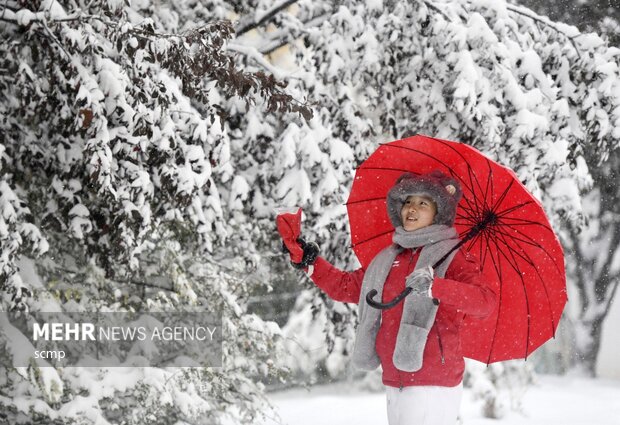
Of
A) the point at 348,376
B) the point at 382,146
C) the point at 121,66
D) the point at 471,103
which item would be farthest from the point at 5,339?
the point at 348,376

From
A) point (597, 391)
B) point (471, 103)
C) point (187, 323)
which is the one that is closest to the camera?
point (471, 103)

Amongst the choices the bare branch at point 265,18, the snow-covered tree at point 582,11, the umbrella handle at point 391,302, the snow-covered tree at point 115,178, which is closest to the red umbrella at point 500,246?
the umbrella handle at point 391,302

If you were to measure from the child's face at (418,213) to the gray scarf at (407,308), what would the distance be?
0.05m

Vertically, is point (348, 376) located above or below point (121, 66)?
below

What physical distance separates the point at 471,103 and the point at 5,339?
3.34 metres

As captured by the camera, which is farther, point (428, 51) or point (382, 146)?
point (428, 51)

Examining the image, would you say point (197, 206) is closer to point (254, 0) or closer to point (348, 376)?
point (254, 0)

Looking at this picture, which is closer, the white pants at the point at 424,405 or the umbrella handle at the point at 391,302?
the umbrella handle at the point at 391,302

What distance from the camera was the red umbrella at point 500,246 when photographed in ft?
10.8

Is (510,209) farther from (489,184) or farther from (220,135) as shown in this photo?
(220,135)

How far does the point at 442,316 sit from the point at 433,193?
52cm

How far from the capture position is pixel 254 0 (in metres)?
6.29

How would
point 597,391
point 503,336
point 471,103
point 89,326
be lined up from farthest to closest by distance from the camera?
A: point 597,391
point 89,326
point 471,103
point 503,336

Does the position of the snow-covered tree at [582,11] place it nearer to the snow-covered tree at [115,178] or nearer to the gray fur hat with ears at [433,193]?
the snow-covered tree at [115,178]
